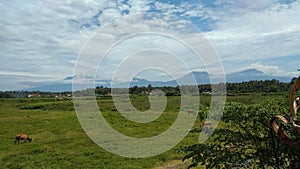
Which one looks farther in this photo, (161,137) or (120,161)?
(161,137)

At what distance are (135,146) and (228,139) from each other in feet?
37.8

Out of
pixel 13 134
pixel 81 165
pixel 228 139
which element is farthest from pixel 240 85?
pixel 228 139

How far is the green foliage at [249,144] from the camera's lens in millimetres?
4711

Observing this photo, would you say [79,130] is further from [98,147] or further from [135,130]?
[98,147]

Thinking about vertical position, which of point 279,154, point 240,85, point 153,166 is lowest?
point 153,166

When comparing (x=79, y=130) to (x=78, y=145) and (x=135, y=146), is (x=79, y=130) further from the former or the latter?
(x=135, y=146)

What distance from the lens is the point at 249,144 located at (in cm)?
509

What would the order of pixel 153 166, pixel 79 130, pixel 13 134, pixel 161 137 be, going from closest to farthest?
pixel 153 166 < pixel 161 137 < pixel 13 134 < pixel 79 130

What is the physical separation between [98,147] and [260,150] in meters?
13.0

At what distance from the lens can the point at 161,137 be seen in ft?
63.0

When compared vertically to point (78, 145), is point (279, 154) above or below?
above

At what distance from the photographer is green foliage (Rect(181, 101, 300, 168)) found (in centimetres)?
471

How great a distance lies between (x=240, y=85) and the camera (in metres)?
70.6

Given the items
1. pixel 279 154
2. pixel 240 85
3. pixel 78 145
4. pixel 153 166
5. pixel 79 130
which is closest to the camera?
pixel 279 154
